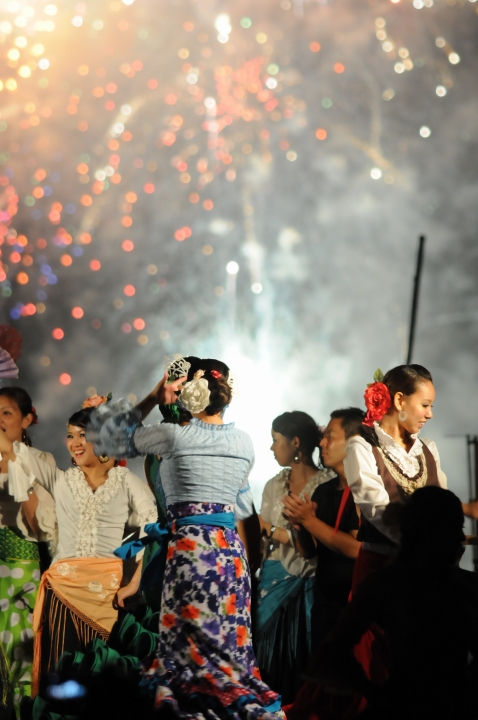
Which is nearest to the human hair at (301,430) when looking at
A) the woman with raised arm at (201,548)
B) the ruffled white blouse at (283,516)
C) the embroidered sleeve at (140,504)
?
the ruffled white blouse at (283,516)

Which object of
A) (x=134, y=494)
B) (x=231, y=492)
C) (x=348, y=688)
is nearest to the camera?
(x=348, y=688)

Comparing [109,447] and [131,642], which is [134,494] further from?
[109,447]

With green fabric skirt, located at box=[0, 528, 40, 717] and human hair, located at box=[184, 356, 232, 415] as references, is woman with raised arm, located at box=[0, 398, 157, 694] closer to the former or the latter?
green fabric skirt, located at box=[0, 528, 40, 717]

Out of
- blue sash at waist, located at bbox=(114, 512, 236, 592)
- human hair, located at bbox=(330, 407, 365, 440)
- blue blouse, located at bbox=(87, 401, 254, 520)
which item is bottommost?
blue sash at waist, located at bbox=(114, 512, 236, 592)

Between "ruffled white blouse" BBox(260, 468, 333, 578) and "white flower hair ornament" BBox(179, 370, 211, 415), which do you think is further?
"ruffled white blouse" BBox(260, 468, 333, 578)

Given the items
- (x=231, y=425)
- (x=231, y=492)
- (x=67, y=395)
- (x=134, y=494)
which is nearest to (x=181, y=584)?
(x=231, y=492)

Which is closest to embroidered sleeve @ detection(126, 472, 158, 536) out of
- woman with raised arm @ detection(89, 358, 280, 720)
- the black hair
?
the black hair

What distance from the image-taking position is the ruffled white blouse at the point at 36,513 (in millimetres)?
3387

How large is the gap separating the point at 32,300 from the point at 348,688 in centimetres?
498

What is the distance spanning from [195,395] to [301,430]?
3.41 feet

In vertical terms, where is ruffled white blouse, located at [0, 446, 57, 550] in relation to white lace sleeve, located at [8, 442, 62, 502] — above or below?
below

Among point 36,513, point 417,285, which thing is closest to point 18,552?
point 36,513

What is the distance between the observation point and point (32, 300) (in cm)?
597

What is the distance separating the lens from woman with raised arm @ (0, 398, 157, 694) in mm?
3199
